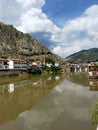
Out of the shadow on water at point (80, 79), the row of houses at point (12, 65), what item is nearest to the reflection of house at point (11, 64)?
the row of houses at point (12, 65)

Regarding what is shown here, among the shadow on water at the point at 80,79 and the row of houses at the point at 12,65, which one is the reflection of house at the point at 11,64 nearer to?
the row of houses at the point at 12,65

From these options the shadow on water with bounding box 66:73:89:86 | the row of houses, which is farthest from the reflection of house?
the shadow on water with bounding box 66:73:89:86

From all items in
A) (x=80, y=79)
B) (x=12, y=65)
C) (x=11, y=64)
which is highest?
(x=11, y=64)

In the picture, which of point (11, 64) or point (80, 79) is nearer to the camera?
point (80, 79)

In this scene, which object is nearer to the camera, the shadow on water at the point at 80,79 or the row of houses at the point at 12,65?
the shadow on water at the point at 80,79

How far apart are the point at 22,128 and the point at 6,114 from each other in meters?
7.20

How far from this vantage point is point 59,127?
74.0 ft

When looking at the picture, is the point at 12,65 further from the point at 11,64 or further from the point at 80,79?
the point at 80,79

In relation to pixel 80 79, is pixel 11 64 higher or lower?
higher

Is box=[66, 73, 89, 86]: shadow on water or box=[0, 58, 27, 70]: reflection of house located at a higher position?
box=[0, 58, 27, 70]: reflection of house

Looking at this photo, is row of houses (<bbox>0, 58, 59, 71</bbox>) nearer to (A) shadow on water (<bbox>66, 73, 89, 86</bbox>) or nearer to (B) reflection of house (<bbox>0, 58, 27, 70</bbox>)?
(B) reflection of house (<bbox>0, 58, 27, 70</bbox>)

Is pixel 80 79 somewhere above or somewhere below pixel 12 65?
below

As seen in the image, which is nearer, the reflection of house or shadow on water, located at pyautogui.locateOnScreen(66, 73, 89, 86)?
shadow on water, located at pyautogui.locateOnScreen(66, 73, 89, 86)

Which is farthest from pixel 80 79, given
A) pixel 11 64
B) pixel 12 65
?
pixel 11 64
